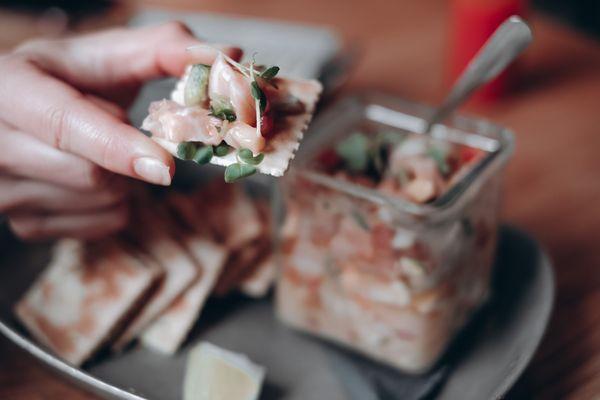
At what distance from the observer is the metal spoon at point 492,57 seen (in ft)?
2.64

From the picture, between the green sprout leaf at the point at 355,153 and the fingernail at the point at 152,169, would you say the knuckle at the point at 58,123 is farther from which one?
the green sprout leaf at the point at 355,153

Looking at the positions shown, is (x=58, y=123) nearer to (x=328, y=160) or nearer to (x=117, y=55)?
(x=117, y=55)

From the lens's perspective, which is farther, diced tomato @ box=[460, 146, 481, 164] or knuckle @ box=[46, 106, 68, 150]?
diced tomato @ box=[460, 146, 481, 164]

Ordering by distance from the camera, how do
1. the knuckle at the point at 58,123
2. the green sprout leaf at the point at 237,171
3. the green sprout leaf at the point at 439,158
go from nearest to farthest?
the green sprout leaf at the point at 237,171 < the knuckle at the point at 58,123 < the green sprout leaf at the point at 439,158

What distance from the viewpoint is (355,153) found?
84cm

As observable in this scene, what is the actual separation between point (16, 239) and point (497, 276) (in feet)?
2.25

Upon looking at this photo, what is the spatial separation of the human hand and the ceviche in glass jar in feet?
0.66

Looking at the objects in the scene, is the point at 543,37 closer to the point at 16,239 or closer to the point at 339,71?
the point at 339,71

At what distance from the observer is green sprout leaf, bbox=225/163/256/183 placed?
619 millimetres

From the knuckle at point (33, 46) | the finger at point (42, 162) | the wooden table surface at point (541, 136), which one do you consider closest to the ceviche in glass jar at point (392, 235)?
the wooden table surface at point (541, 136)

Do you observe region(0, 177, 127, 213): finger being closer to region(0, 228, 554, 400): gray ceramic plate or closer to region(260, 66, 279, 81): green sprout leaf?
region(0, 228, 554, 400): gray ceramic plate

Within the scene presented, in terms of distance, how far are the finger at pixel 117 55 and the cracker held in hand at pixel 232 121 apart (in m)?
0.15

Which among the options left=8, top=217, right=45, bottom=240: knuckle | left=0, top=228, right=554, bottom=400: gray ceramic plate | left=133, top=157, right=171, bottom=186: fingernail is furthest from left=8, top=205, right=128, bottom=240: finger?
left=133, top=157, right=171, bottom=186: fingernail

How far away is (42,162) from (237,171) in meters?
0.29
